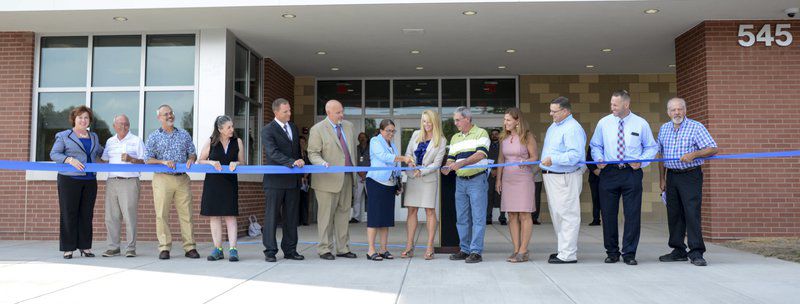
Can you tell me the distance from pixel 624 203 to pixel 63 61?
812 centimetres

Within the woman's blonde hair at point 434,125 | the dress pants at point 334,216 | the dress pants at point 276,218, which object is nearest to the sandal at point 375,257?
the dress pants at point 334,216

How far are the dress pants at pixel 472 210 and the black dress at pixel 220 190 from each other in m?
2.23

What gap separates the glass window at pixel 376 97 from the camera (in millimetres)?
14266

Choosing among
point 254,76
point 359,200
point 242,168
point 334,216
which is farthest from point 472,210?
point 359,200

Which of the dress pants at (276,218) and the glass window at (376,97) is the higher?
the glass window at (376,97)

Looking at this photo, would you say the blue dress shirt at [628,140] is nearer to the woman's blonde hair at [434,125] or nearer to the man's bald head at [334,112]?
the woman's blonde hair at [434,125]

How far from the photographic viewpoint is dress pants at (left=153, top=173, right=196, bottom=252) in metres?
6.88

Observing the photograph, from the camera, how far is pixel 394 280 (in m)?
5.38

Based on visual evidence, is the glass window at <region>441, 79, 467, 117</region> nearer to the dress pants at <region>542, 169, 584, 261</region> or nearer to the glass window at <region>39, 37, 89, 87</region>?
the glass window at <region>39, 37, 89, 87</region>

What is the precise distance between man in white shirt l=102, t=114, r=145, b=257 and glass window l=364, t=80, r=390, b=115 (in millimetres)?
7392

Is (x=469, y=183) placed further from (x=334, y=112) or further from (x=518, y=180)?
(x=334, y=112)

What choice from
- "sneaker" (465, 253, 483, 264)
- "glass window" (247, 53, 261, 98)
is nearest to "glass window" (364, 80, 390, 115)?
"glass window" (247, 53, 261, 98)

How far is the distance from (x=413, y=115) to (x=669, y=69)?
5.20m

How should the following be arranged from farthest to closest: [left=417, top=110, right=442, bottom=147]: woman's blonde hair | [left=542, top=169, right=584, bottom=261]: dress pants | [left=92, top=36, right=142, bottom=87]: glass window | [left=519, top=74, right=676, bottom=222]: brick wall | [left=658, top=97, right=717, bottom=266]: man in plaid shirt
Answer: [left=519, top=74, right=676, bottom=222]: brick wall → [left=92, top=36, right=142, bottom=87]: glass window → [left=417, top=110, right=442, bottom=147]: woman's blonde hair → [left=542, top=169, right=584, bottom=261]: dress pants → [left=658, top=97, right=717, bottom=266]: man in plaid shirt
